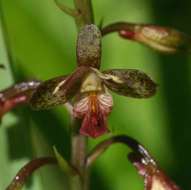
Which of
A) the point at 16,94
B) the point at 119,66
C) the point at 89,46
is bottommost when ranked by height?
the point at 119,66

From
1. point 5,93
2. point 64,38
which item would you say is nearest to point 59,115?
point 64,38

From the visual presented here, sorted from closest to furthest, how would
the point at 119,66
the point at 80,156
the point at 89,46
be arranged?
the point at 89,46
the point at 80,156
the point at 119,66

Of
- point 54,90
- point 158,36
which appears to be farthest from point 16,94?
point 158,36

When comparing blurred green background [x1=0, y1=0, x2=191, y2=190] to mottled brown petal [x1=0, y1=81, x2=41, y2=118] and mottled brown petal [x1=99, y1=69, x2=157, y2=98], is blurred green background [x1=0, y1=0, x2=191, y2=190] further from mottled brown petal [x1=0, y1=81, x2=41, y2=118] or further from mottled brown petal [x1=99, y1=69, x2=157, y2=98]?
mottled brown petal [x1=99, y1=69, x2=157, y2=98]

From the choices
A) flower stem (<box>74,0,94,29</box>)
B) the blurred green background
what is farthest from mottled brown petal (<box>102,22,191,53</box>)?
the blurred green background

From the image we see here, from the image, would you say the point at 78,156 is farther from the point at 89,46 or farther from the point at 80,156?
the point at 89,46
